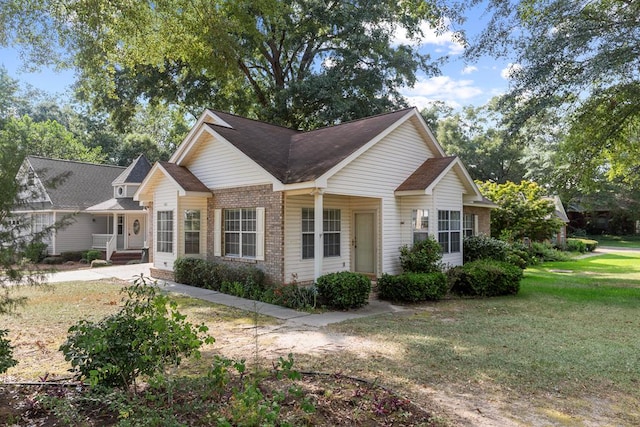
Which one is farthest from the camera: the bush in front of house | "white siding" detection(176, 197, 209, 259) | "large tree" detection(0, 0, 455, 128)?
"white siding" detection(176, 197, 209, 259)

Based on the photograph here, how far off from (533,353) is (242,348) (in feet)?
15.7

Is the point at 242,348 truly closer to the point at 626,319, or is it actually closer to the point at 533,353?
the point at 533,353

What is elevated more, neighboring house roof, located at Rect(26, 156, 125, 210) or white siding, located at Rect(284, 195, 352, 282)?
neighboring house roof, located at Rect(26, 156, 125, 210)

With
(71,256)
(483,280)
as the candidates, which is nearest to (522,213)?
(483,280)

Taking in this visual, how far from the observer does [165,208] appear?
14930 mm

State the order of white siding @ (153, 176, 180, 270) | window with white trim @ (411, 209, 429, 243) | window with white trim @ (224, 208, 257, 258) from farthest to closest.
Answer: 1. white siding @ (153, 176, 180, 270)
2. window with white trim @ (411, 209, 429, 243)
3. window with white trim @ (224, 208, 257, 258)

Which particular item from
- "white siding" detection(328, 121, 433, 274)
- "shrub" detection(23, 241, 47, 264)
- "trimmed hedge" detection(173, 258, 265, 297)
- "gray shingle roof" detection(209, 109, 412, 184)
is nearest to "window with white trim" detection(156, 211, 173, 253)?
"trimmed hedge" detection(173, 258, 265, 297)

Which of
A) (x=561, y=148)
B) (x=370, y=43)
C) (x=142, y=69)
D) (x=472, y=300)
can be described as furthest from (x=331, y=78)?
(x=472, y=300)

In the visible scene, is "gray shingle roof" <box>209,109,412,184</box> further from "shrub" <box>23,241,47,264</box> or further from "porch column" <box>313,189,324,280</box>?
"shrub" <box>23,241,47,264</box>

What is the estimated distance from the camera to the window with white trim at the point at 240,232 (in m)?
12.7

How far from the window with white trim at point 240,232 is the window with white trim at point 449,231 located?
246 inches

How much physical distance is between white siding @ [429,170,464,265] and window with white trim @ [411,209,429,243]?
0.29 meters

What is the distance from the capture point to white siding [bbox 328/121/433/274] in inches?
472

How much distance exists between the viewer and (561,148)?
15422mm
